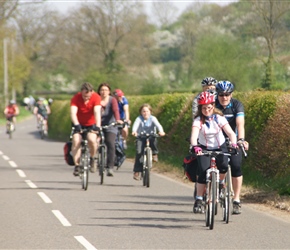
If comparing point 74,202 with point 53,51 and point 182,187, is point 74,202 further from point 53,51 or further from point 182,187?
point 53,51

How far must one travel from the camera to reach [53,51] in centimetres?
9412

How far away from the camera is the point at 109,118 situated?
15.7 metres

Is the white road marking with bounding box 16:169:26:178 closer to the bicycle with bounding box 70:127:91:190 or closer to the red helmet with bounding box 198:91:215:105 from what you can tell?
the bicycle with bounding box 70:127:91:190

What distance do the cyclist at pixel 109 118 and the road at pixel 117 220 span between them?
0.50 m

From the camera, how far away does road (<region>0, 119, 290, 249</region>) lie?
28.3 feet

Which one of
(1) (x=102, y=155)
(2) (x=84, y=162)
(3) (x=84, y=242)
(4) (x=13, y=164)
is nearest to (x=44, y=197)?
(2) (x=84, y=162)

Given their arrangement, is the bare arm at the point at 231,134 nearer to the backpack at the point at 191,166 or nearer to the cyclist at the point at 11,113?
the backpack at the point at 191,166

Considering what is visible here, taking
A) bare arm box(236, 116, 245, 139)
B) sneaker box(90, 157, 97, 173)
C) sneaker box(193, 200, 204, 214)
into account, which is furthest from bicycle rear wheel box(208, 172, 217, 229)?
sneaker box(90, 157, 97, 173)

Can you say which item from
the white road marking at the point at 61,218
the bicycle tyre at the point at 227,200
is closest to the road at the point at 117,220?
the white road marking at the point at 61,218

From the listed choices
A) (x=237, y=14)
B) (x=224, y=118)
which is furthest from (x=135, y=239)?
(x=237, y=14)

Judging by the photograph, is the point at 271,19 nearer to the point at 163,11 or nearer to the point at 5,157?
the point at 5,157

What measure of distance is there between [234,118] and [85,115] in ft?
14.7

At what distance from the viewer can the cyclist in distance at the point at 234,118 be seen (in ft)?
34.1

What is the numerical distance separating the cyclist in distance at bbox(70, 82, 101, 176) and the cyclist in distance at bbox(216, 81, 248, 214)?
4092mm
